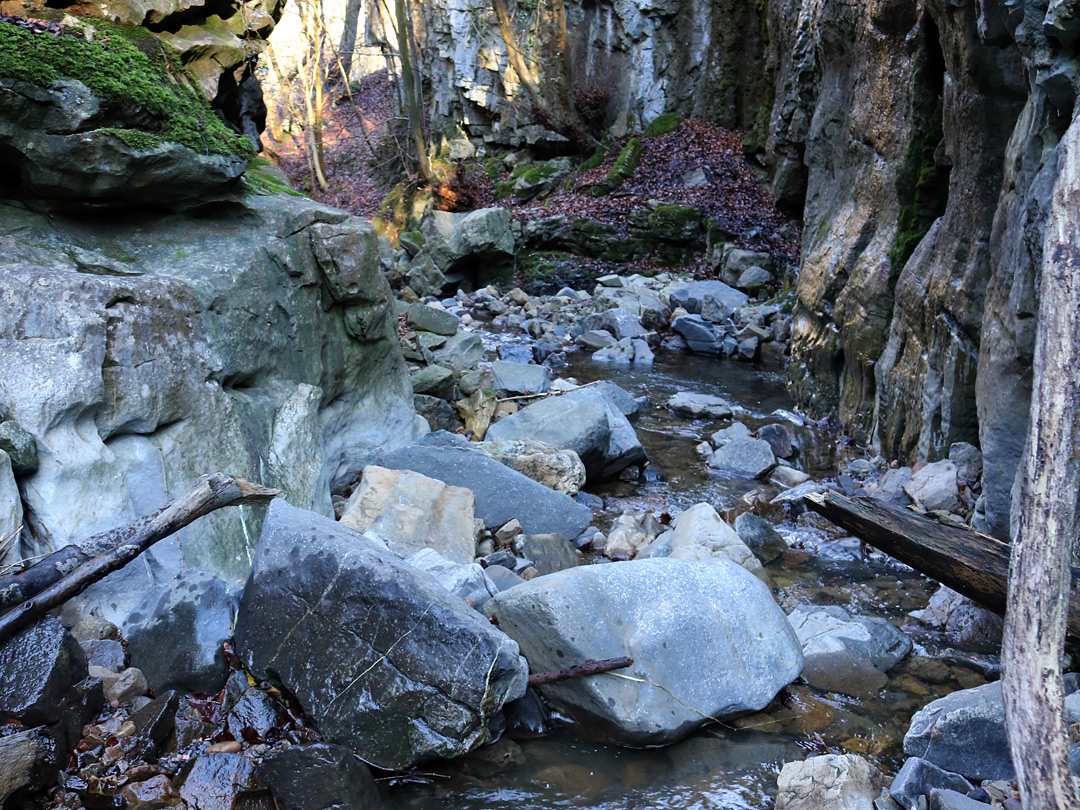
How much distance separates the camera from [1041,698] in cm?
232

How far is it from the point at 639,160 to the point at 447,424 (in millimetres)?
13808

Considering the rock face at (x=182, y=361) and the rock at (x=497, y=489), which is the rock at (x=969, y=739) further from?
the rock face at (x=182, y=361)

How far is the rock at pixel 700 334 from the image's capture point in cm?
1229

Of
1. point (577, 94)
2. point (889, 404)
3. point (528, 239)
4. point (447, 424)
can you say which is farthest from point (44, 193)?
point (577, 94)

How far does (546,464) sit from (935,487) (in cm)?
280

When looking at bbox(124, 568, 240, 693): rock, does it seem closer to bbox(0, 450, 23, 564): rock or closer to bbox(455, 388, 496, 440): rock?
bbox(0, 450, 23, 564): rock

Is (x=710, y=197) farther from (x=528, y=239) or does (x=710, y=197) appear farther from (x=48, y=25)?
(x=48, y=25)

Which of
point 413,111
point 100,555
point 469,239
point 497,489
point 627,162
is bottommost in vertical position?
point 497,489

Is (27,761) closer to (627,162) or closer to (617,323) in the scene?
(617,323)

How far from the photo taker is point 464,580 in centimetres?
399

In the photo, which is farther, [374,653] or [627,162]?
[627,162]

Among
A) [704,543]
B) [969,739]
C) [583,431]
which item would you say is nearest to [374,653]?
[969,739]

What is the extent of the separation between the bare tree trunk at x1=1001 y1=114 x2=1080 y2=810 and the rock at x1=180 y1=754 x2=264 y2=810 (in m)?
2.53

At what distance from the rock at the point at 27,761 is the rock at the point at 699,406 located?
7.19 meters
